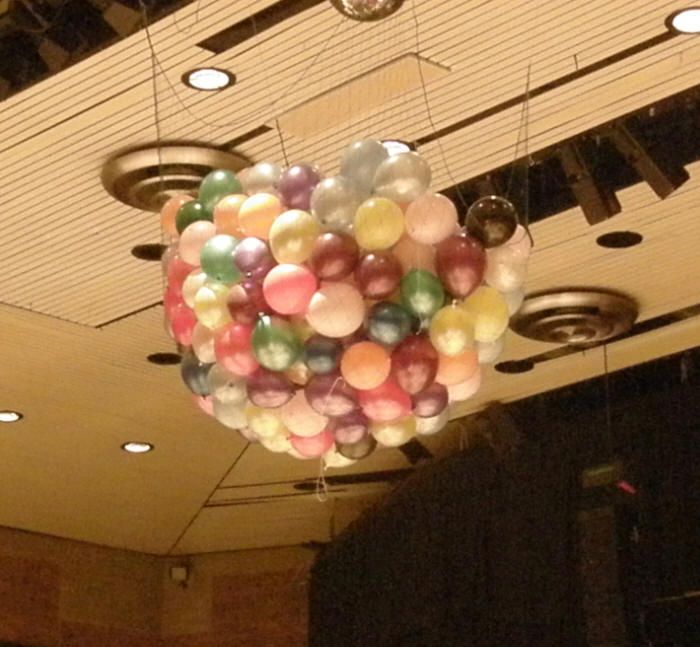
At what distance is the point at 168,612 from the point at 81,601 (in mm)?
546

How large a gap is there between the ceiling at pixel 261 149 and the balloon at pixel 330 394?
0.85 meters

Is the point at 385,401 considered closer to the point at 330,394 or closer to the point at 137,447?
the point at 330,394

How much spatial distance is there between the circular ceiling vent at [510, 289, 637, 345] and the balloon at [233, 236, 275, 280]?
1936mm

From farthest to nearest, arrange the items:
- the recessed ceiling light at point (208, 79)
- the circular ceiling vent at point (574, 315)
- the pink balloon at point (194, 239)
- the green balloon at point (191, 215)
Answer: the circular ceiling vent at point (574, 315) < the recessed ceiling light at point (208, 79) < the green balloon at point (191, 215) < the pink balloon at point (194, 239)

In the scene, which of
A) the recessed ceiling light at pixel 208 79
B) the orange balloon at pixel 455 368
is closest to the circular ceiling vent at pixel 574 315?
the recessed ceiling light at pixel 208 79

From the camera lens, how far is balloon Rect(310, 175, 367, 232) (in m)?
2.51

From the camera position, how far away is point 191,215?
2773 millimetres

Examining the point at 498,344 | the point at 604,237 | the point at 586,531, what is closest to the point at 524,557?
the point at 586,531

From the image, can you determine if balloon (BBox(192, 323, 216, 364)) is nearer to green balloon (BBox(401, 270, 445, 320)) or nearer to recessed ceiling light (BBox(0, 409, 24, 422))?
green balloon (BBox(401, 270, 445, 320))

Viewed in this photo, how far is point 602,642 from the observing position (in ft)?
15.4

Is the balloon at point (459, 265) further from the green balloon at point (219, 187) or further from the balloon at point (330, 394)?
the green balloon at point (219, 187)

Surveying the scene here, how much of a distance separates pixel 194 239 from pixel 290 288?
1.01 feet

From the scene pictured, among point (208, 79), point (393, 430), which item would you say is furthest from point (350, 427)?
point (208, 79)

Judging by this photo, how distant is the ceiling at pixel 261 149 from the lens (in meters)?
3.02
